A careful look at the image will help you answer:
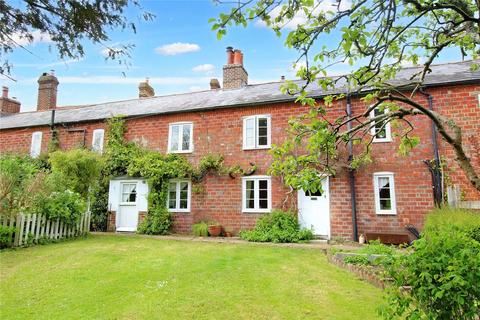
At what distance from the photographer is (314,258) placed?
29.2 feet

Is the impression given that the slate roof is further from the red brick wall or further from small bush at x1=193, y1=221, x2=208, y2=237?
small bush at x1=193, y1=221, x2=208, y2=237

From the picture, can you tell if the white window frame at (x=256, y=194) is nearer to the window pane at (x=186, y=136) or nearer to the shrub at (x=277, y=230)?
the shrub at (x=277, y=230)

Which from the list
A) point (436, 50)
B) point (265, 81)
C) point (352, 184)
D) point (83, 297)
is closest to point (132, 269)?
point (83, 297)

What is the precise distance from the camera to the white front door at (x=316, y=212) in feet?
41.2

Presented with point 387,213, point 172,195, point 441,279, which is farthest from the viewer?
point 172,195

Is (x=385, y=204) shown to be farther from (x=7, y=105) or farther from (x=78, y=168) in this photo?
(x=7, y=105)

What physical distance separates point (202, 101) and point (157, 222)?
6.57 meters

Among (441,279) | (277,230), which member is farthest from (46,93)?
(441,279)

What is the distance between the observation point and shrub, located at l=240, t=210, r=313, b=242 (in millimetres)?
11969

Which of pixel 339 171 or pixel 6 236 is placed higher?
pixel 339 171

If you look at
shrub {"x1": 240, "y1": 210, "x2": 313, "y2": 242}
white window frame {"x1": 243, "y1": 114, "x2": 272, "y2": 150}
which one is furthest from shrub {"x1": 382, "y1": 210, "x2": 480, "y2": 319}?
white window frame {"x1": 243, "y1": 114, "x2": 272, "y2": 150}

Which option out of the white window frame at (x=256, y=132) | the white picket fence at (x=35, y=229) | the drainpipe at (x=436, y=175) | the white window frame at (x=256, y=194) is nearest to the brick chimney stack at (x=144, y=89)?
the white window frame at (x=256, y=132)

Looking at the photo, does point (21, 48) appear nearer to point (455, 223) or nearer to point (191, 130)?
point (455, 223)

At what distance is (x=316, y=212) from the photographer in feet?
41.8
